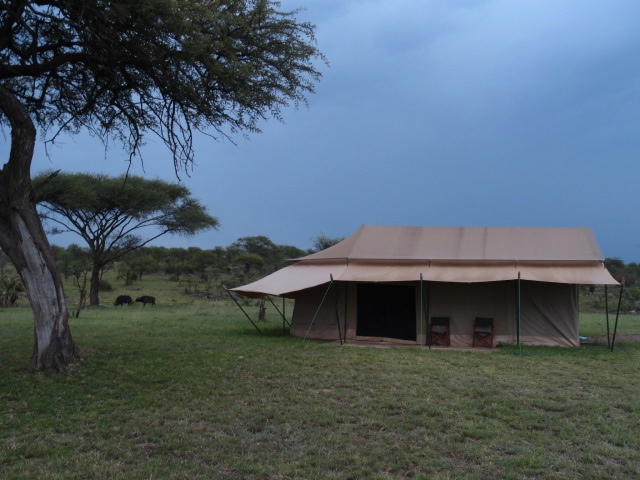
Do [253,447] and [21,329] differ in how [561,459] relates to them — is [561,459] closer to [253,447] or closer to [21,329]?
[253,447]

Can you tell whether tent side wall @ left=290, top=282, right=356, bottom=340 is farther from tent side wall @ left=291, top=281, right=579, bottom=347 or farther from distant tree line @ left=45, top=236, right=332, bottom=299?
distant tree line @ left=45, top=236, right=332, bottom=299

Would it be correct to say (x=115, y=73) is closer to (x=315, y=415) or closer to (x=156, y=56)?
(x=156, y=56)

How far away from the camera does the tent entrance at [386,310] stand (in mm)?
12898

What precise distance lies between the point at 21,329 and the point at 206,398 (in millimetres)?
8432

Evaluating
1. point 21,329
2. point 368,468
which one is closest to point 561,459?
point 368,468

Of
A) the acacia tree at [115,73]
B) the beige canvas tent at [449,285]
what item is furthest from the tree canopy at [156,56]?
the beige canvas tent at [449,285]

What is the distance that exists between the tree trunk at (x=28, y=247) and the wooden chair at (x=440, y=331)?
732 cm

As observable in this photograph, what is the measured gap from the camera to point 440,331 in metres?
12.4

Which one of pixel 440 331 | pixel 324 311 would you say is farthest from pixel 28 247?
pixel 440 331

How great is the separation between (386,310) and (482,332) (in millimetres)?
2118

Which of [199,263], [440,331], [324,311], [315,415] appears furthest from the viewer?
[199,263]

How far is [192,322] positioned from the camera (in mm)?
15734

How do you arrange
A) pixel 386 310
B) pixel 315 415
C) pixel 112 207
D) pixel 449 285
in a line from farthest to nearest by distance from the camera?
pixel 112 207 < pixel 386 310 < pixel 449 285 < pixel 315 415

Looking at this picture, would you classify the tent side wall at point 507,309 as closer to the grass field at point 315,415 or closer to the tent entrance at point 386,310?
the tent entrance at point 386,310
